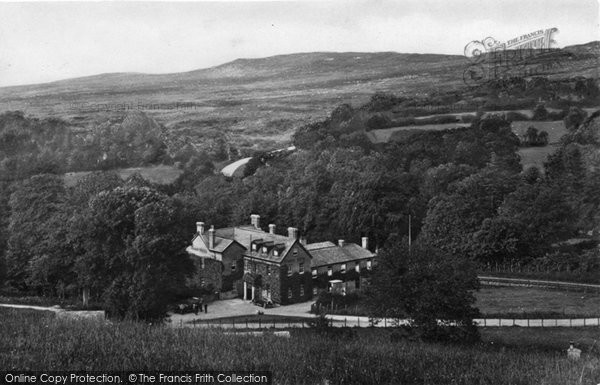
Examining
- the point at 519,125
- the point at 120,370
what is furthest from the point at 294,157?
the point at 120,370

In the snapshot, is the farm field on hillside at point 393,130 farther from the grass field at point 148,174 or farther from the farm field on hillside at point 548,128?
the grass field at point 148,174

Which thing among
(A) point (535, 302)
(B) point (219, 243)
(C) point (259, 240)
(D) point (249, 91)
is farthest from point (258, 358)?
(A) point (535, 302)

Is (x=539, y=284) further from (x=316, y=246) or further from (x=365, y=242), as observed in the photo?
(x=316, y=246)

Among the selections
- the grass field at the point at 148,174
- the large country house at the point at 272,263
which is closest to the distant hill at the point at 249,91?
the grass field at the point at 148,174

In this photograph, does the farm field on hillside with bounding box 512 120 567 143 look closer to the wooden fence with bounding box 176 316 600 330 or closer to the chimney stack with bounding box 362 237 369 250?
the wooden fence with bounding box 176 316 600 330

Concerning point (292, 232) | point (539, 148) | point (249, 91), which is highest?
point (249, 91)

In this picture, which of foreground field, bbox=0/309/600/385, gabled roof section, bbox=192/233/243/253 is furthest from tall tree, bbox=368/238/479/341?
gabled roof section, bbox=192/233/243/253

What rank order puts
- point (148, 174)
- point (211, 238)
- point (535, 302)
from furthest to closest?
1. point (535, 302)
2. point (211, 238)
3. point (148, 174)
